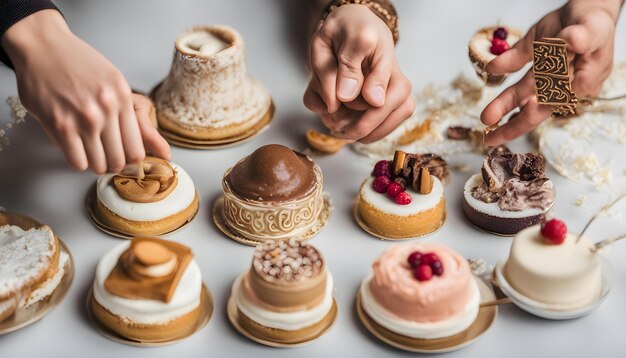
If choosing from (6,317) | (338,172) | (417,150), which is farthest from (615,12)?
(6,317)

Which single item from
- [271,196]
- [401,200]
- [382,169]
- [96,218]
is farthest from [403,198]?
[96,218]

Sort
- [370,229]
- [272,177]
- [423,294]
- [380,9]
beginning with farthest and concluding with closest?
[380,9], [370,229], [272,177], [423,294]

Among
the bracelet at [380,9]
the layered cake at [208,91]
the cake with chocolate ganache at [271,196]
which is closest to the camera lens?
the cake with chocolate ganache at [271,196]

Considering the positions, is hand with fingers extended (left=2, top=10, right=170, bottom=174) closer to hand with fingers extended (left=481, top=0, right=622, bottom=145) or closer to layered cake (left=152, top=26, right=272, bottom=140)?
layered cake (left=152, top=26, right=272, bottom=140)

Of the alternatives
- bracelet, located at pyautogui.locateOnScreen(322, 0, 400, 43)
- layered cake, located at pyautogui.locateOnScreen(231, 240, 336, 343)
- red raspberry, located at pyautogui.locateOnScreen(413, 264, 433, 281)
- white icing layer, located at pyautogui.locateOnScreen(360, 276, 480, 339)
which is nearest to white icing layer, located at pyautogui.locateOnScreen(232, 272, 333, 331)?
layered cake, located at pyautogui.locateOnScreen(231, 240, 336, 343)

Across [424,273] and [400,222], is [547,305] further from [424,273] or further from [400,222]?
[400,222]

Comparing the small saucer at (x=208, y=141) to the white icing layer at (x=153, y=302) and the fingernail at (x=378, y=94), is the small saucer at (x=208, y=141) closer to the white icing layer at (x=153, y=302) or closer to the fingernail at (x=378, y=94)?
the fingernail at (x=378, y=94)

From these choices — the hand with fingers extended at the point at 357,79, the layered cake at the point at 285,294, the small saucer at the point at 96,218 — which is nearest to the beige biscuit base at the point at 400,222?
the hand with fingers extended at the point at 357,79

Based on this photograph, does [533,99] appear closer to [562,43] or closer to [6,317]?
[562,43]
